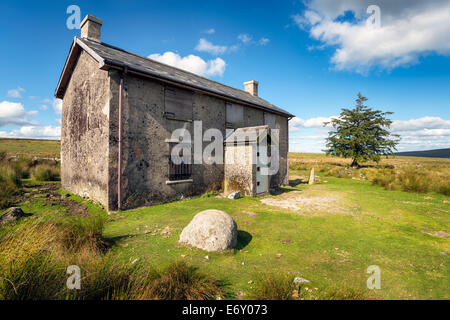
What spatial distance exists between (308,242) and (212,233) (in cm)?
248

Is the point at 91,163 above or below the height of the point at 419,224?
above

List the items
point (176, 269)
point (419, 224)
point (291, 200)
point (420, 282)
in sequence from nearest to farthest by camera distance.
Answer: point (176, 269), point (420, 282), point (419, 224), point (291, 200)

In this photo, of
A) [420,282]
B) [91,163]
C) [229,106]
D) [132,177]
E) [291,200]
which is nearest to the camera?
[420,282]

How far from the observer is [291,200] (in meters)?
10.0

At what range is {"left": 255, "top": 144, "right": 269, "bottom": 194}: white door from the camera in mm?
10992

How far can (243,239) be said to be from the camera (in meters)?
5.32

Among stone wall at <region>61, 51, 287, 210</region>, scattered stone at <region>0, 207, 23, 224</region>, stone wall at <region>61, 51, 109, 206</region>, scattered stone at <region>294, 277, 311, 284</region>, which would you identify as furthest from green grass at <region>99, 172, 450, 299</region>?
scattered stone at <region>0, 207, 23, 224</region>

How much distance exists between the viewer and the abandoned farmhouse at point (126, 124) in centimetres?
785

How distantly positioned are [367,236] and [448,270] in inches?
68.1

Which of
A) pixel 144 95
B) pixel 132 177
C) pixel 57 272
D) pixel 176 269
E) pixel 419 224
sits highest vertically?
pixel 144 95

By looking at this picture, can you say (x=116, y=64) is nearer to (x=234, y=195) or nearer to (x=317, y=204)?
(x=234, y=195)

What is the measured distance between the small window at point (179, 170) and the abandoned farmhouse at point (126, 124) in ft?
0.15

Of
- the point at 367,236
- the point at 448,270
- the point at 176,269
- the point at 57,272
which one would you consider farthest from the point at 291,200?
the point at 57,272
